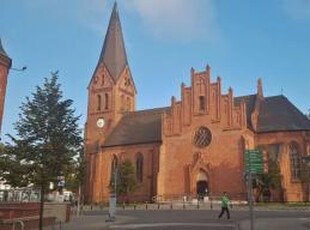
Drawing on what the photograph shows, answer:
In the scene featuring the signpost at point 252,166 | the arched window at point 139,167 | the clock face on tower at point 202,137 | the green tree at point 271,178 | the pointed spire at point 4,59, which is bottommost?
the signpost at point 252,166

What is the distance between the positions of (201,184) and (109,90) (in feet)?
85.1

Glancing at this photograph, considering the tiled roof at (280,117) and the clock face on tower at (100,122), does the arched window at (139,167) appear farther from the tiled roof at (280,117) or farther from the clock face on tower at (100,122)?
the tiled roof at (280,117)

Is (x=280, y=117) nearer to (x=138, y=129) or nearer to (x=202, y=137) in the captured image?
(x=202, y=137)

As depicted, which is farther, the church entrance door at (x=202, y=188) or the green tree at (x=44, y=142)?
the church entrance door at (x=202, y=188)

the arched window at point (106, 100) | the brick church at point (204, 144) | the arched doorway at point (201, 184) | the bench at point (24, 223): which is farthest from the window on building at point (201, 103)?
the bench at point (24, 223)

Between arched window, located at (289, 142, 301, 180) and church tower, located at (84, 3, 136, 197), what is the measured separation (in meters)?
29.7

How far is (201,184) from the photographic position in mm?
54250

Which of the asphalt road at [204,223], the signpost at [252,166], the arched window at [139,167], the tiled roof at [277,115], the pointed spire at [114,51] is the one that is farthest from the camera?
the pointed spire at [114,51]

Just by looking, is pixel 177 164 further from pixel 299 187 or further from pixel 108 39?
pixel 108 39

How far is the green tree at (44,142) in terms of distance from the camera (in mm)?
19500

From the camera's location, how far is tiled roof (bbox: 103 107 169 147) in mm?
63312

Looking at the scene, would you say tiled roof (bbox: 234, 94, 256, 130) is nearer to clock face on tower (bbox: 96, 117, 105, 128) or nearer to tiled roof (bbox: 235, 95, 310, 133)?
tiled roof (bbox: 235, 95, 310, 133)

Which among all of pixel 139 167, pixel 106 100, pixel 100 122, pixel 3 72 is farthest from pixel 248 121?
pixel 3 72

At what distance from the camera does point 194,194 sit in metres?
53.8
